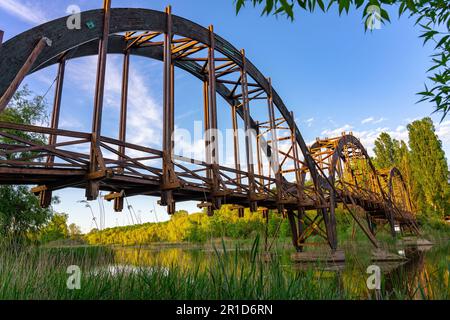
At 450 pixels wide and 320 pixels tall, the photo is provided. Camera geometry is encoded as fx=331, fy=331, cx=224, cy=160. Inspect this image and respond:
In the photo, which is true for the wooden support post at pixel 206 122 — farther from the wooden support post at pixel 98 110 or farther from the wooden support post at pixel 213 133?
the wooden support post at pixel 98 110

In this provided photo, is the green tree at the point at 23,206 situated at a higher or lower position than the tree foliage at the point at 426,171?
lower

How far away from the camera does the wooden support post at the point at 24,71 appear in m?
6.11

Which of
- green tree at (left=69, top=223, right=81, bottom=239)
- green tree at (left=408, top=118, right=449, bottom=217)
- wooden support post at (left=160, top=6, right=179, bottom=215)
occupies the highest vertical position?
green tree at (left=408, top=118, right=449, bottom=217)

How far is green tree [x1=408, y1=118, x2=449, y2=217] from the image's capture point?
37438mm

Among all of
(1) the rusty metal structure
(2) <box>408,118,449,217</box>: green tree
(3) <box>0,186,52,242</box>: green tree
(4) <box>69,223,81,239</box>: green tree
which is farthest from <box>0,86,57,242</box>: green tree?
(2) <box>408,118,449,217</box>: green tree

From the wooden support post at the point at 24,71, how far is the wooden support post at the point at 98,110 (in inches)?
46.4

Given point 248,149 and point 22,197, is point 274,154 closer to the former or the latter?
point 248,149

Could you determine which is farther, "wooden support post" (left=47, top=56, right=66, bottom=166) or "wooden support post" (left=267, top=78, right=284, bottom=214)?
"wooden support post" (left=267, top=78, right=284, bottom=214)

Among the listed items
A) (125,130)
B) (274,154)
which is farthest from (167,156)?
(274,154)

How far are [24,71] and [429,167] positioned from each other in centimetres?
4198

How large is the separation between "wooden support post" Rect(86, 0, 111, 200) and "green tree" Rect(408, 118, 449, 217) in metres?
40.0

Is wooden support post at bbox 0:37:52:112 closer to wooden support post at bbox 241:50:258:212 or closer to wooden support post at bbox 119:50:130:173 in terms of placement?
wooden support post at bbox 119:50:130:173

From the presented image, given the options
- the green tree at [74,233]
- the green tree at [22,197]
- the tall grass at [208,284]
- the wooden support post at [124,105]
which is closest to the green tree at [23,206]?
the green tree at [22,197]

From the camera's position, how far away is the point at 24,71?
21.3ft
